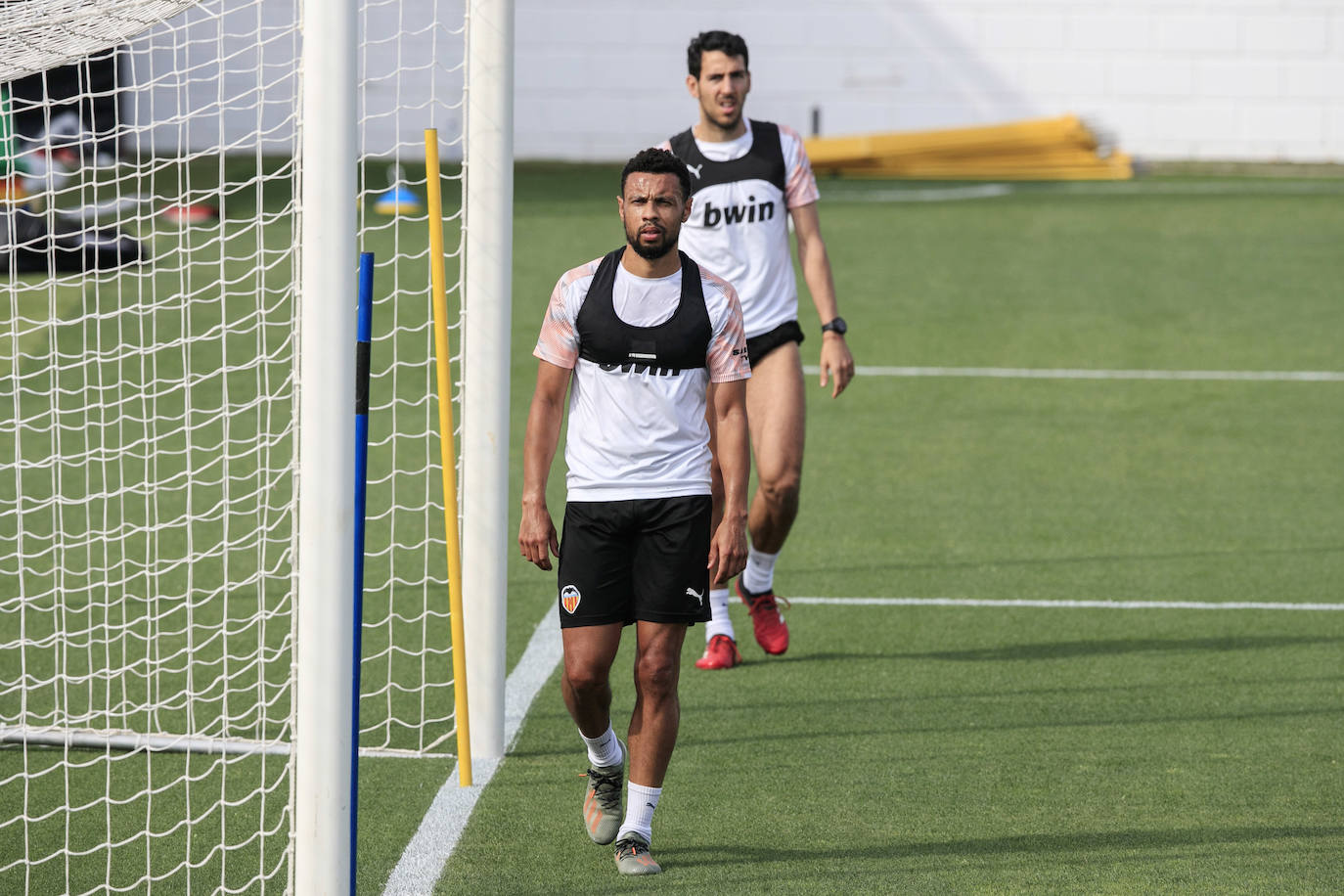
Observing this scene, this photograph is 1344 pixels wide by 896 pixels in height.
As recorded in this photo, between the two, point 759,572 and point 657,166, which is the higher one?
point 657,166

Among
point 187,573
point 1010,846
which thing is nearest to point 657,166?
point 1010,846

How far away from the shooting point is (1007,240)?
17.4 meters

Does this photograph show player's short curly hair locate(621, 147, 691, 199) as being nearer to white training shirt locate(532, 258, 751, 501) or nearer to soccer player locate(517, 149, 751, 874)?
soccer player locate(517, 149, 751, 874)

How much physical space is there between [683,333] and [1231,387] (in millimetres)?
8208

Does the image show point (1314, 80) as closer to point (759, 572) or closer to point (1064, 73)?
point (1064, 73)

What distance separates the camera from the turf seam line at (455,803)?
4262 mm

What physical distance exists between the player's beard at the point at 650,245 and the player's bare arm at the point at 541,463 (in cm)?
37

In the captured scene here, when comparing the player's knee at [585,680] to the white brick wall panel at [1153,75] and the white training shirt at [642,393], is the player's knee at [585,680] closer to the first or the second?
the white training shirt at [642,393]

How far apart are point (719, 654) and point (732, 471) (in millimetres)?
2056

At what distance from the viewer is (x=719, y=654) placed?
606 cm

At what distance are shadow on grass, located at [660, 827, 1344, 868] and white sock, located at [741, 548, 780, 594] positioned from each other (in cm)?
176

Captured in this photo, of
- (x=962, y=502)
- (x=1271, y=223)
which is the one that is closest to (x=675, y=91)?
(x=1271, y=223)

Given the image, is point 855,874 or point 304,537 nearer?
point 304,537

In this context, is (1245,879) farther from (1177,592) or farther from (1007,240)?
(1007,240)
